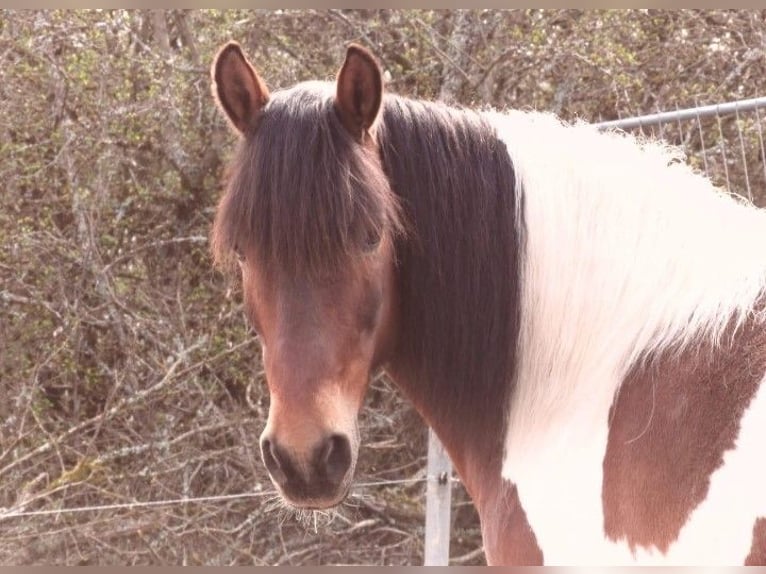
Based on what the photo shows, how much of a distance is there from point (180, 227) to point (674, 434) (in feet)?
13.9

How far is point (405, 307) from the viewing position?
2.56 meters

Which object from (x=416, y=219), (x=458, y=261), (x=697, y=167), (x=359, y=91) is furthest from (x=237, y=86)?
(x=697, y=167)

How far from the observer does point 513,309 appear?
2.44 metres

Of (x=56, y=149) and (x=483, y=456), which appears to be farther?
(x=56, y=149)

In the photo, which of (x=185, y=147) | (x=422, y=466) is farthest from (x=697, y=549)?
(x=185, y=147)

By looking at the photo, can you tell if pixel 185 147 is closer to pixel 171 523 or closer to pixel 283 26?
pixel 283 26

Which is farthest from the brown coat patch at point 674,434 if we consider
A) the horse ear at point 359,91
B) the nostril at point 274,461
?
the horse ear at point 359,91

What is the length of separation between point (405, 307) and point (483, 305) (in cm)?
21

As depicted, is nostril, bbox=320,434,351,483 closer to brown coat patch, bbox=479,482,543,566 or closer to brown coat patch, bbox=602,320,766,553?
brown coat patch, bbox=479,482,543,566

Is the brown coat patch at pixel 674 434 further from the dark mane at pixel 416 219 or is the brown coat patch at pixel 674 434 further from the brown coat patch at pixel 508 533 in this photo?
the dark mane at pixel 416 219

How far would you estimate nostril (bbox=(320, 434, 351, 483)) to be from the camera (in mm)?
2178

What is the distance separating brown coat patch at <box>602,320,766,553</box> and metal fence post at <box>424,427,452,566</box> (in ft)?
6.25

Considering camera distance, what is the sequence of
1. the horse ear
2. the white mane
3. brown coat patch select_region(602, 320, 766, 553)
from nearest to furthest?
brown coat patch select_region(602, 320, 766, 553) < the white mane < the horse ear

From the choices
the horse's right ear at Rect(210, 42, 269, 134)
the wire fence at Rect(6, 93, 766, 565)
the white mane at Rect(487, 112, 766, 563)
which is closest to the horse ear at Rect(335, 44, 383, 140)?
the horse's right ear at Rect(210, 42, 269, 134)
